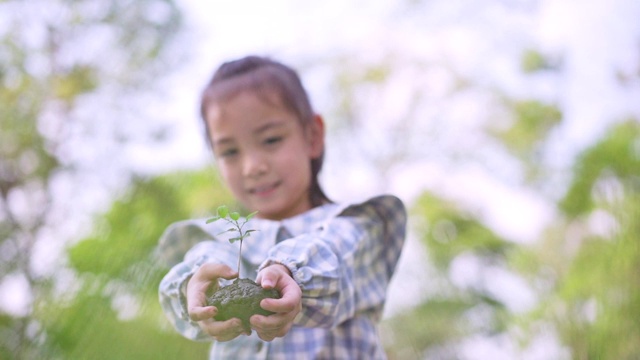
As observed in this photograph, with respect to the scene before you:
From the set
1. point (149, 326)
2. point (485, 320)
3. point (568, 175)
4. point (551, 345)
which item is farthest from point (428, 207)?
point (149, 326)

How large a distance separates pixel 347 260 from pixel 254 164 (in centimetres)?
12

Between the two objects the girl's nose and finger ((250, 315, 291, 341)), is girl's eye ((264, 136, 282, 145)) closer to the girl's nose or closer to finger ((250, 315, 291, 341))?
the girl's nose

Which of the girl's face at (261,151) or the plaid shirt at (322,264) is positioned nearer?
the plaid shirt at (322,264)

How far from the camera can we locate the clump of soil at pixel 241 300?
1.35 feet

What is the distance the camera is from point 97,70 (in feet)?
11.5

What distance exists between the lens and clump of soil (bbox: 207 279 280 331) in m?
0.41

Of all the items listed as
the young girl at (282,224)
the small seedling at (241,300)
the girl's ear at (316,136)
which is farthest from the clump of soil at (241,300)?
the girl's ear at (316,136)

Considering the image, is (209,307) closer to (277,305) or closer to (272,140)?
(277,305)

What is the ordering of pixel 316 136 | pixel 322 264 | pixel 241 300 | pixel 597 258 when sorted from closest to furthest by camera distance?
pixel 241 300
pixel 322 264
pixel 316 136
pixel 597 258

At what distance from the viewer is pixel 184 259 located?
0.66m

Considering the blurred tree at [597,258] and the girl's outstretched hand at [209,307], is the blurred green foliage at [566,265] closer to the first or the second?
the blurred tree at [597,258]

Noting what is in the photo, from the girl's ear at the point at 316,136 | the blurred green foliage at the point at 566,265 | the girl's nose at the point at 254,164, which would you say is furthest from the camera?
the blurred green foliage at the point at 566,265

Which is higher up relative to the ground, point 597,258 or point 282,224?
point 282,224

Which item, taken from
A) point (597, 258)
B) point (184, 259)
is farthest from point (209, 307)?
point (597, 258)
